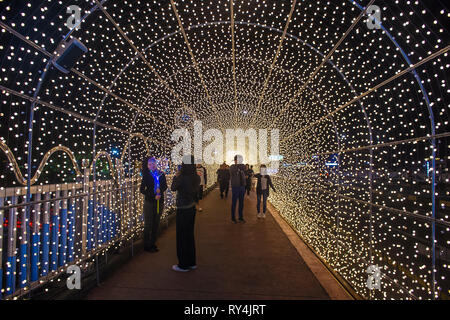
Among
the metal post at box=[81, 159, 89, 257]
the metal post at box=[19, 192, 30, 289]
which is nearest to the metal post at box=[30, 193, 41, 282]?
the metal post at box=[19, 192, 30, 289]

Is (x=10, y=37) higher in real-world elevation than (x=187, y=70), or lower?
lower

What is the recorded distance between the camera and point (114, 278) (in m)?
4.53

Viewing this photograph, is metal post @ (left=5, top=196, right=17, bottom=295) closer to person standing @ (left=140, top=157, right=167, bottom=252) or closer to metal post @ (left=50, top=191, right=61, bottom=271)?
metal post @ (left=50, top=191, right=61, bottom=271)

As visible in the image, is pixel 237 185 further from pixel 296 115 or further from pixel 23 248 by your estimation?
pixel 23 248

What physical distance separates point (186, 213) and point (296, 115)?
5.31 m

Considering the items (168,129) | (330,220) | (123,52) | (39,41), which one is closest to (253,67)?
(168,129)

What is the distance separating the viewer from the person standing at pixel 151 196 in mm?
5953

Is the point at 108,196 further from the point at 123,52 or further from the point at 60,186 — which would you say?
the point at 123,52

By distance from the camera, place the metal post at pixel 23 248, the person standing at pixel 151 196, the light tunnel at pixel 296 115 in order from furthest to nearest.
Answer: the person standing at pixel 151 196 → the metal post at pixel 23 248 → the light tunnel at pixel 296 115

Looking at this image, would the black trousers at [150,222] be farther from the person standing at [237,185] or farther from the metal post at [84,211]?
the person standing at [237,185]

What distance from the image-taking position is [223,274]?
4.74 metres

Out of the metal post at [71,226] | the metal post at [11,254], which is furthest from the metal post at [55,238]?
the metal post at [11,254]

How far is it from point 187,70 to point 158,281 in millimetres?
6541

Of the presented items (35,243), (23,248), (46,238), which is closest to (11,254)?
(23,248)
